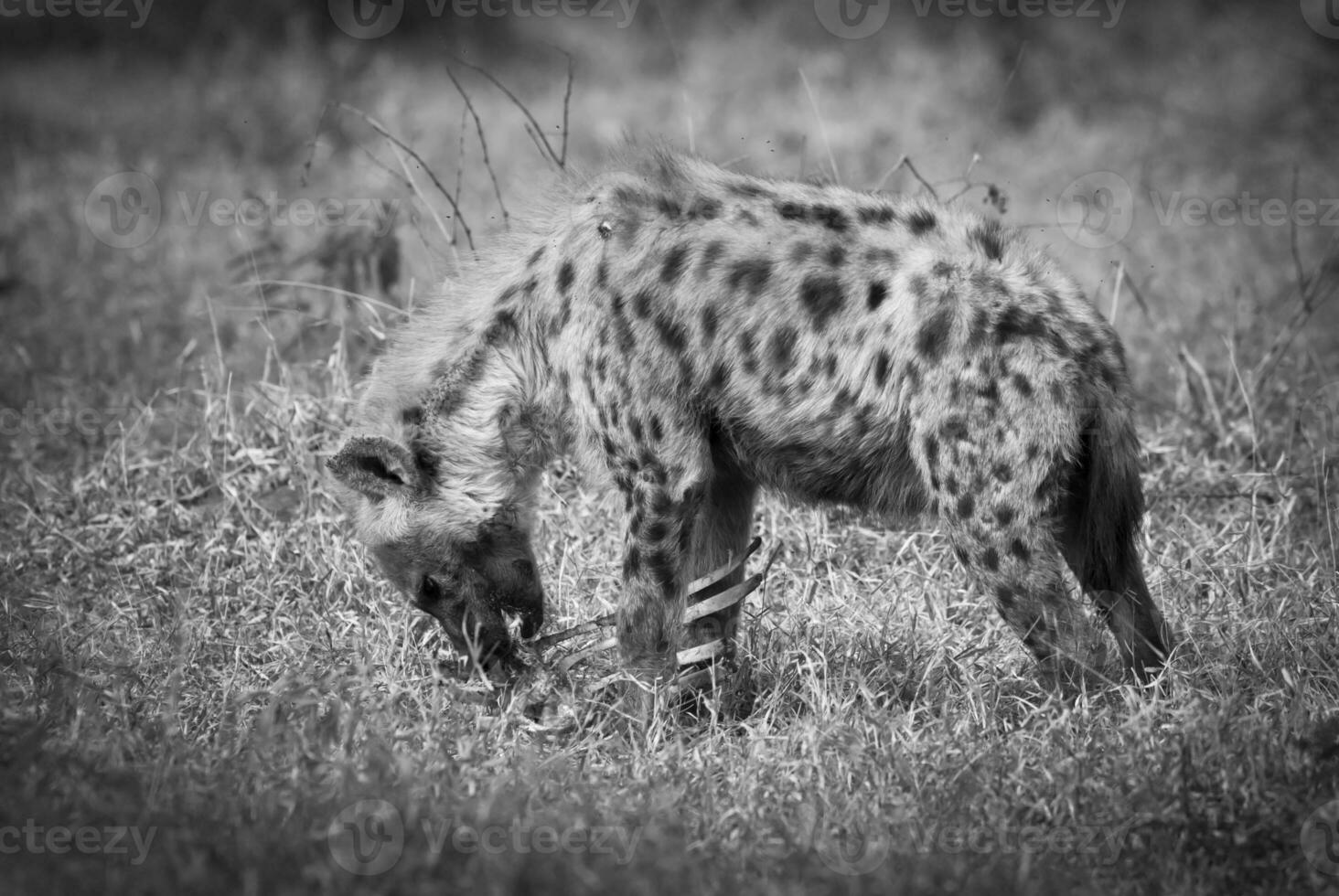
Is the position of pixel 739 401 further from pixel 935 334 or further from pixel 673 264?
pixel 935 334

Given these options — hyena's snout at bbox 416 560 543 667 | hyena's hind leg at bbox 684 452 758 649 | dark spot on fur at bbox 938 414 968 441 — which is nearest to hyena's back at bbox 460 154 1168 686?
dark spot on fur at bbox 938 414 968 441

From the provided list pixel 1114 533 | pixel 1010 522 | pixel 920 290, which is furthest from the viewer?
pixel 1114 533

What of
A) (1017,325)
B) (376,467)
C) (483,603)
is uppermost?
(1017,325)

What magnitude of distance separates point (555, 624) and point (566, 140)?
260 centimetres

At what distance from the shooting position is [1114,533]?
13.5ft

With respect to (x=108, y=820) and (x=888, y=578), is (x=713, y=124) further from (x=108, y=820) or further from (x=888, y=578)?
(x=108, y=820)

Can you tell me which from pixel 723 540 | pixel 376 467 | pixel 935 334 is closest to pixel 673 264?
pixel 935 334

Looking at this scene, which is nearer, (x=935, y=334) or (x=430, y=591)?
(x=935, y=334)

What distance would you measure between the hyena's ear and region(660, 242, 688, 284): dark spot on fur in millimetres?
932

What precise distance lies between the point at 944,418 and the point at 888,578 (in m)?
1.35

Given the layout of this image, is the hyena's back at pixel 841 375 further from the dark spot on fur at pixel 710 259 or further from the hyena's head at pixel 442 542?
the hyena's head at pixel 442 542

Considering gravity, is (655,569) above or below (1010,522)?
below

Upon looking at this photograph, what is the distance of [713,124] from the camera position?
11156 mm

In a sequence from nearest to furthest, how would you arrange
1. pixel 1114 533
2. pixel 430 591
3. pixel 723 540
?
pixel 1114 533, pixel 430 591, pixel 723 540
